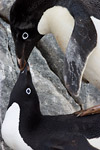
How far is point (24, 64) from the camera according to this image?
301 cm

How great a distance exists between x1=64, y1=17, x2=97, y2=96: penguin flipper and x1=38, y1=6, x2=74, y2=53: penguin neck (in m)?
0.10

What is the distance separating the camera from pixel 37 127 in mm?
2957

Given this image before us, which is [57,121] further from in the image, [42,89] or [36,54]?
[36,54]

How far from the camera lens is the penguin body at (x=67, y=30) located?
2.87m

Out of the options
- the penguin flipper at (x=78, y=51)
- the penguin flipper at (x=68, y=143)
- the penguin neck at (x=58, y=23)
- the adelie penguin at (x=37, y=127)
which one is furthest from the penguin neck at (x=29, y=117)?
the penguin neck at (x=58, y=23)

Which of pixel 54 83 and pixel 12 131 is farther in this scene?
pixel 54 83

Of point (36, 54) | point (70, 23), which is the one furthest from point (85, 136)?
point (36, 54)

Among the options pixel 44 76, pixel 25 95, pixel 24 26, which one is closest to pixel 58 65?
pixel 44 76

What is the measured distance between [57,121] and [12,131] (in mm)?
242

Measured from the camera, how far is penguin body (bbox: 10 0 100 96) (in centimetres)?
287

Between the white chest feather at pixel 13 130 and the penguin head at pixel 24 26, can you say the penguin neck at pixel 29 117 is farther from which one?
the penguin head at pixel 24 26

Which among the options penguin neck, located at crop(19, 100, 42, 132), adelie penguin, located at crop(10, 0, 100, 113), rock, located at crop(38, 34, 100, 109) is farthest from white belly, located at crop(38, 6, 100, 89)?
rock, located at crop(38, 34, 100, 109)

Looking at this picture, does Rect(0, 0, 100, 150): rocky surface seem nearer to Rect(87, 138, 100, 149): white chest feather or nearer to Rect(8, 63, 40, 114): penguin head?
Rect(8, 63, 40, 114): penguin head

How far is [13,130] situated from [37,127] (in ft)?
0.42
